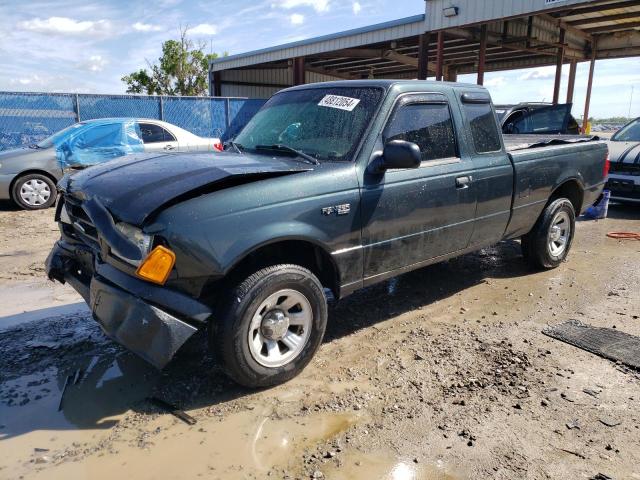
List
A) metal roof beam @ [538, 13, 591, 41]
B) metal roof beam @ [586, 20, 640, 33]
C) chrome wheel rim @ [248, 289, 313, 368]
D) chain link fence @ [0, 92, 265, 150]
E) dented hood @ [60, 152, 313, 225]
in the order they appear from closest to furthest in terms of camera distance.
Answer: dented hood @ [60, 152, 313, 225]
chrome wheel rim @ [248, 289, 313, 368]
chain link fence @ [0, 92, 265, 150]
metal roof beam @ [538, 13, 591, 41]
metal roof beam @ [586, 20, 640, 33]

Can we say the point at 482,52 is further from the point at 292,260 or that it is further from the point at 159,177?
the point at 159,177

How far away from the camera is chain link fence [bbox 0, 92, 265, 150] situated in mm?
12672

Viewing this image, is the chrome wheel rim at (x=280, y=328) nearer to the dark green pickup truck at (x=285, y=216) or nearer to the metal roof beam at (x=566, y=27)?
the dark green pickup truck at (x=285, y=216)

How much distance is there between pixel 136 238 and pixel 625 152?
30.1 ft

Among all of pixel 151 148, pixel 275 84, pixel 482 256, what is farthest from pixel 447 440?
pixel 275 84

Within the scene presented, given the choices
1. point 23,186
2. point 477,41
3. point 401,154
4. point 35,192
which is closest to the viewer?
point 401,154

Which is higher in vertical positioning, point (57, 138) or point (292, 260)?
point (57, 138)

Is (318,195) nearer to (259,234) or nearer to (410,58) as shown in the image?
(259,234)

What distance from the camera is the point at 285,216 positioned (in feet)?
10.0

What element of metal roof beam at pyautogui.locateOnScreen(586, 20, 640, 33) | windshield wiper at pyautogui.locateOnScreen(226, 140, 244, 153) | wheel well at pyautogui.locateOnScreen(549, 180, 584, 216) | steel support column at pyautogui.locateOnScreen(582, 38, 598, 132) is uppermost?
metal roof beam at pyautogui.locateOnScreen(586, 20, 640, 33)

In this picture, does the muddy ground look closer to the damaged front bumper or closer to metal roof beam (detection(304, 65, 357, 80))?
the damaged front bumper

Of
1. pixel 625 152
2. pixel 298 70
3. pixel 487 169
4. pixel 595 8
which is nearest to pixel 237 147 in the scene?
pixel 487 169

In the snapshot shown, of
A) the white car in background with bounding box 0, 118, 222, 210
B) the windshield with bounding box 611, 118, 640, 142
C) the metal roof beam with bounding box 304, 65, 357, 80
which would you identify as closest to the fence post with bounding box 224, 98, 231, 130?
the white car in background with bounding box 0, 118, 222, 210

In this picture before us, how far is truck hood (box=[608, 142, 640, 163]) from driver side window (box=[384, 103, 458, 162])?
20.6ft
